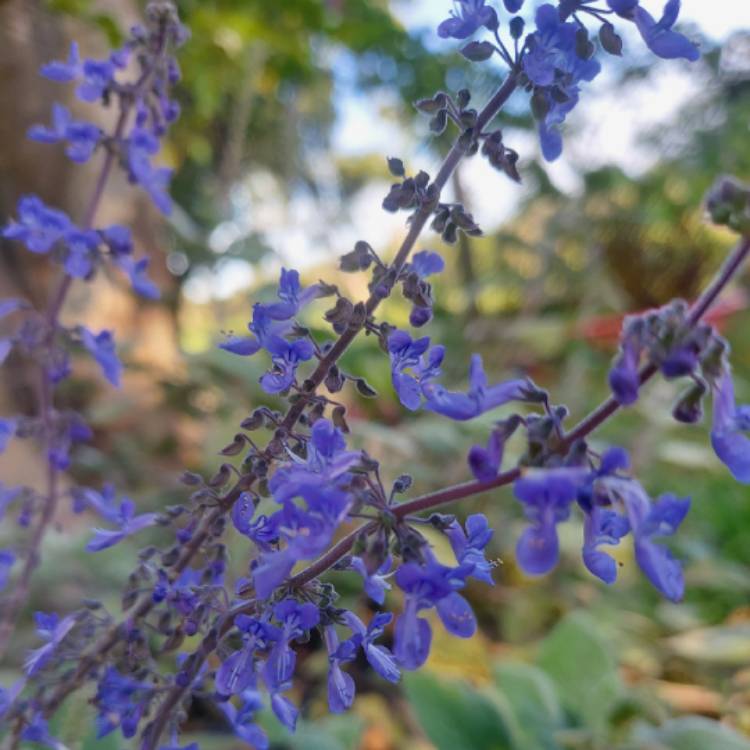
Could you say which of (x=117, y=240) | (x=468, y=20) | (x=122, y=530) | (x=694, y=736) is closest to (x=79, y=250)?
(x=117, y=240)

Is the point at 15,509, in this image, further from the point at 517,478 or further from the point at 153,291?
the point at 517,478

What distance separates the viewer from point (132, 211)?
83.2 inches

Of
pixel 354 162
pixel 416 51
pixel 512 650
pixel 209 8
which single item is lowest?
pixel 512 650

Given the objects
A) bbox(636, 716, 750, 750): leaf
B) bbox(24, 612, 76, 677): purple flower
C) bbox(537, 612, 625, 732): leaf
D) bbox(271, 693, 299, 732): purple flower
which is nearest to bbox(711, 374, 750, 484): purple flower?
bbox(271, 693, 299, 732): purple flower

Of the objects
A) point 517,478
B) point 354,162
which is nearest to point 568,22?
point 517,478

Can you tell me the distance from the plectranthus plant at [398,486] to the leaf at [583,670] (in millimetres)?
687

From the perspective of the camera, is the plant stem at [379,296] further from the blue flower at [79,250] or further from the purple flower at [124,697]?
the blue flower at [79,250]

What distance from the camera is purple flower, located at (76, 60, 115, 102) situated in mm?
612

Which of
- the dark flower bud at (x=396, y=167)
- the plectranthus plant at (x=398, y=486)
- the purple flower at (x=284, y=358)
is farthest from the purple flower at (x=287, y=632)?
the dark flower bud at (x=396, y=167)

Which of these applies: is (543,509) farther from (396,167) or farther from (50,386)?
(50,386)

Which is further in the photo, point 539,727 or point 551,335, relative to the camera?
point 551,335

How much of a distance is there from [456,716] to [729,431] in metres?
0.74

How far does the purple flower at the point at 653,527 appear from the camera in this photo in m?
0.31

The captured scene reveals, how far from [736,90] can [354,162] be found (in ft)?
8.67
